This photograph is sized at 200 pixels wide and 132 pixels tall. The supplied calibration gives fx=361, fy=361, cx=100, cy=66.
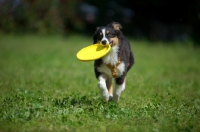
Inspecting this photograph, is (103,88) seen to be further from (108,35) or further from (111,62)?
(108,35)

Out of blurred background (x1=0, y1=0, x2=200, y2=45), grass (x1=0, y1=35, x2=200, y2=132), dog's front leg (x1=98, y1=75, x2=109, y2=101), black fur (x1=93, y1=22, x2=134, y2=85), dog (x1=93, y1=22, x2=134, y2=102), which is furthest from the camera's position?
blurred background (x1=0, y1=0, x2=200, y2=45)

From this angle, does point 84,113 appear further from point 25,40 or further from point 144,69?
point 25,40

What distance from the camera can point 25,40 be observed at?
20.0 metres

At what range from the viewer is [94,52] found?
6730 mm

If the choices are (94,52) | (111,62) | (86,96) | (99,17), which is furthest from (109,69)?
(99,17)

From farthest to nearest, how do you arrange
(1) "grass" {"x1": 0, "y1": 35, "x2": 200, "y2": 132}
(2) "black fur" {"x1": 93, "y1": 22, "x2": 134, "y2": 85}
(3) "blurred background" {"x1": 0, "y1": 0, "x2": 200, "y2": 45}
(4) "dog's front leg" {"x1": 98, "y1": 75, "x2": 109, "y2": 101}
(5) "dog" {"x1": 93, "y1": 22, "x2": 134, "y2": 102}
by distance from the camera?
(3) "blurred background" {"x1": 0, "y1": 0, "x2": 200, "y2": 45}
(2) "black fur" {"x1": 93, "y1": 22, "x2": 134, "y2": 85}
(5) "dog" {"x1": 93, "y1": 22, "x2": 134, "y2": 102}
(4) "dog's front leg" {"x1": 98, "y1": 75, "x2": 109, "y2": 101}
(1) "grass" {"x1": 0, "y1": 35, "x2": 200, "y2": 132}

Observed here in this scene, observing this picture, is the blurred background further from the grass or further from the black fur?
the black fur

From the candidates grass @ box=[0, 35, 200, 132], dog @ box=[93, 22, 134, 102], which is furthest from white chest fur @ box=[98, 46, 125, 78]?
grass @ box=[0, 35, 200, 132]

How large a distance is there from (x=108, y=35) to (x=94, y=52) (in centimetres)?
42

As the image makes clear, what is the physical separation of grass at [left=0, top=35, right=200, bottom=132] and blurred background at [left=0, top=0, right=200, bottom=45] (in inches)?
239

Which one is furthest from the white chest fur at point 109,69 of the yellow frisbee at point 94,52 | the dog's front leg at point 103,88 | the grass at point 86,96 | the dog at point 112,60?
the grass at point 86,96

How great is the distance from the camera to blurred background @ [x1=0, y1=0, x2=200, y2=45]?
2133 centimetres

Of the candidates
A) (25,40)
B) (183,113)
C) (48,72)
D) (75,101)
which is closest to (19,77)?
(48,72)

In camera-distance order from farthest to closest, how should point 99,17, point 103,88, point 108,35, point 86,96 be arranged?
point 99,17 → point 86,96 → point 108,35 → point 103,88
